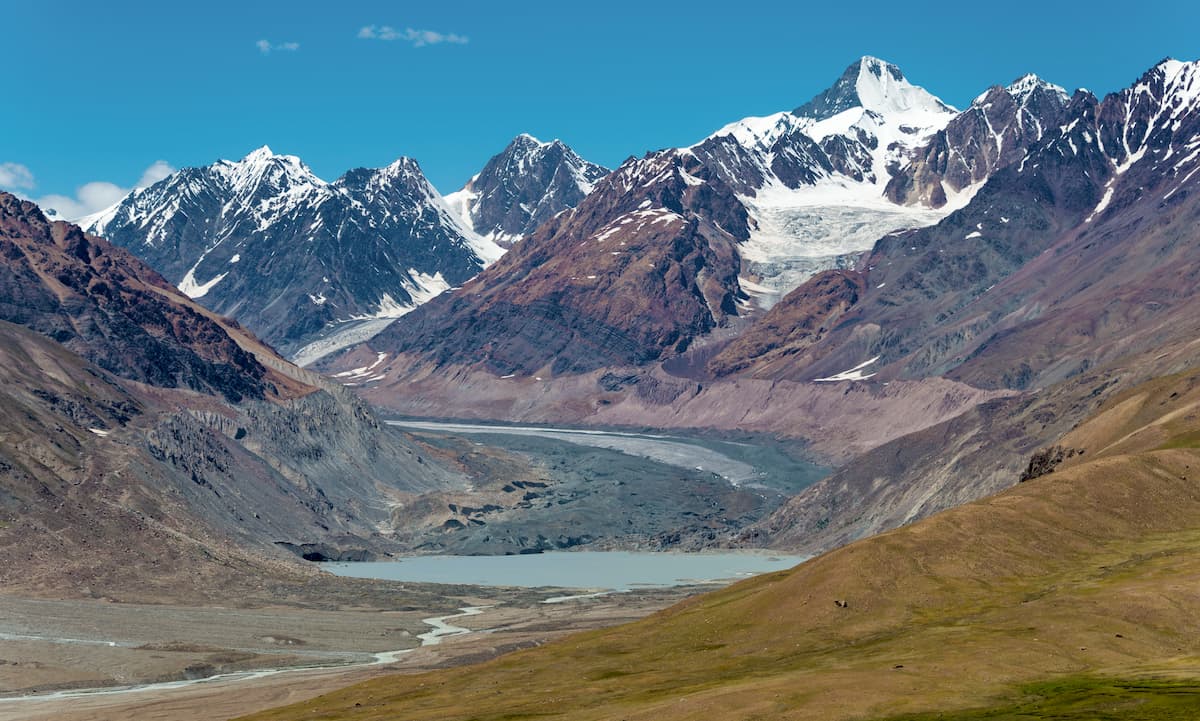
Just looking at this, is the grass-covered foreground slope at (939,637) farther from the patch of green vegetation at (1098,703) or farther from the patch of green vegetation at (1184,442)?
the patch of green vegetation at (1184,442)

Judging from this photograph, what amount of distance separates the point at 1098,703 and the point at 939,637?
26224mm

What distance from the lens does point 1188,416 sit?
169 meters

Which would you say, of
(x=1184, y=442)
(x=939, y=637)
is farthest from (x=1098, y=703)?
(x=1184, y=442)

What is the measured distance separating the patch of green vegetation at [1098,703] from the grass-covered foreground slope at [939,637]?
193 millimetres

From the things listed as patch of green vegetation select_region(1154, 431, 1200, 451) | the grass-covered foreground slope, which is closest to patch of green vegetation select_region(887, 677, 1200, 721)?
the grass-covered foreground slope

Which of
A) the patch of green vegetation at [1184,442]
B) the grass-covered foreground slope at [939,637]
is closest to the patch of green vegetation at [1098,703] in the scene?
the grass-covered foreground slope at [939,637]

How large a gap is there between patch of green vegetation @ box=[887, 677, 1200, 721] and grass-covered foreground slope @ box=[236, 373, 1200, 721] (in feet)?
0.63

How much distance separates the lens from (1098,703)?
260 ft

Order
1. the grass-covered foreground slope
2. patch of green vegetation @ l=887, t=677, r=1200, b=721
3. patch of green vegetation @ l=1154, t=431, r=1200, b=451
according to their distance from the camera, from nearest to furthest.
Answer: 1. patch of green vegetation @ l=887, t=677, r=1200, b=721
2. the grass-covered foreground slope
3. patch of green vegetation @ l=1154, t=431, r=1200, b=451

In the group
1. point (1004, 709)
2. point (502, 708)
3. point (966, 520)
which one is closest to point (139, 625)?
point (502, 708)

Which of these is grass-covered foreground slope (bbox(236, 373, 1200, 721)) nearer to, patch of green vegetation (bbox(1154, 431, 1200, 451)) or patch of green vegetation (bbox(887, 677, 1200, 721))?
patch of green vegetation (bbox(887, 677, 1200, 721))

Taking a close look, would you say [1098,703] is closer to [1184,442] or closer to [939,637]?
[939,637]

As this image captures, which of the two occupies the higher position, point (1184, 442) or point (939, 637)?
point (1184, 442)

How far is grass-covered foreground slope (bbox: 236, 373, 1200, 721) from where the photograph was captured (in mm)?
87312
